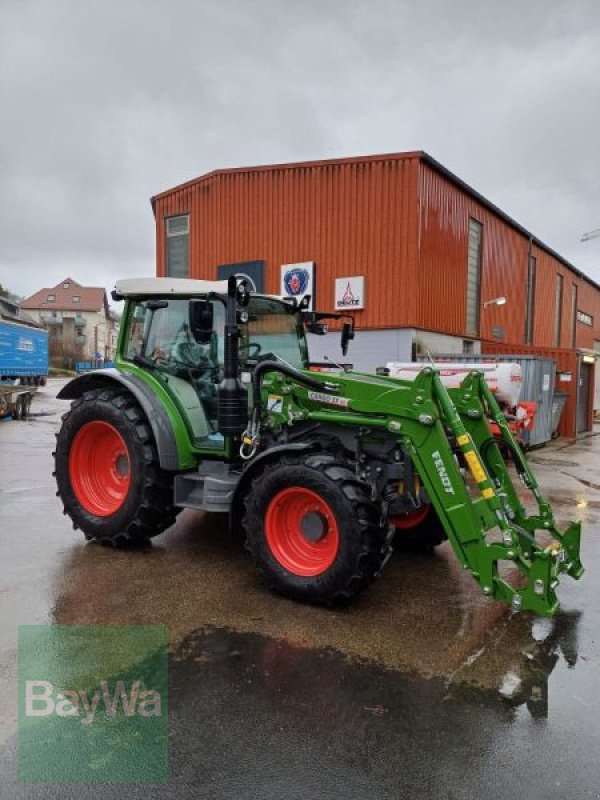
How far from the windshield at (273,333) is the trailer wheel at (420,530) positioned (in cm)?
174

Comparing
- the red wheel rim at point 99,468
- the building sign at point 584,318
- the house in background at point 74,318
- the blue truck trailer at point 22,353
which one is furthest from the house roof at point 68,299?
the red wheel rim at point 99,468

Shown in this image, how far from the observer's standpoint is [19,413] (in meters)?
17.1

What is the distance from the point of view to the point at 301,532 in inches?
164

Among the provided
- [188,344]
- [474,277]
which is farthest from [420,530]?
[474,277]

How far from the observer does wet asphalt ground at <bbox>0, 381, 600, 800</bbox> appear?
243 cm

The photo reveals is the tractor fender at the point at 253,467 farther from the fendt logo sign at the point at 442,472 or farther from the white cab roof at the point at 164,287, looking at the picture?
the white cab roof at the point at 164,287

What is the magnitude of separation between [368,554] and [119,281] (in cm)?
318

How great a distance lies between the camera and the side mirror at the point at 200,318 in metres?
4.25

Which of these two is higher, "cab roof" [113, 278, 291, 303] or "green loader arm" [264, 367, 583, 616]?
"cab roof" [113, 278, 291, 303]

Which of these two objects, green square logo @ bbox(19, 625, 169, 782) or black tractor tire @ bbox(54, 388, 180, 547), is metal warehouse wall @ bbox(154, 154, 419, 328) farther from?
green square logo @ bbox(19, 625, 169, 782)

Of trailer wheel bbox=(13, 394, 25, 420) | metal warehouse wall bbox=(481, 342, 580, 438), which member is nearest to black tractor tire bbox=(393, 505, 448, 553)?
metal warehouse wall bbox=(481, 342, 580, 438)

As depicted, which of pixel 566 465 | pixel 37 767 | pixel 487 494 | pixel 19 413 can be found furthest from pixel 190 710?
pixel 19 413

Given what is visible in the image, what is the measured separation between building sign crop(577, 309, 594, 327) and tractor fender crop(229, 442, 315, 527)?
31.2 metres

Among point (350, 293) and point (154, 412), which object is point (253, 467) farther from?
point (350, 293)
